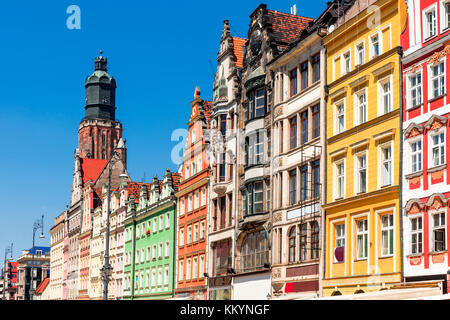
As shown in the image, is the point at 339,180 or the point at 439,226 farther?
the point at 339,180

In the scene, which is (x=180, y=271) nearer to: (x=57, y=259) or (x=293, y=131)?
(x=293, y=131)

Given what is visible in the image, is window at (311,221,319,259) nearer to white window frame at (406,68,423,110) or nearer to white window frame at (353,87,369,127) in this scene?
white window frame at (353,87,369,127)

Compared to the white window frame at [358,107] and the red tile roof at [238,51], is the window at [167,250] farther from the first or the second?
the white window frame at [358,107]

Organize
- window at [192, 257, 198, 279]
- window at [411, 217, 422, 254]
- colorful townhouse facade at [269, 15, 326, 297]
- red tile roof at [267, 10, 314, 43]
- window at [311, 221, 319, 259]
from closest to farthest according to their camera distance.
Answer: window at [411, 217, 422, 254]
window at [311, 221, 319, 259]
colorful townhouse facade at [269, 15, 326, 297]
red tile roof at [267, 10, 314, 43]
window at [192, 257, 198, 279]

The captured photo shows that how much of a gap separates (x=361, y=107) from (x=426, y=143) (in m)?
6.47

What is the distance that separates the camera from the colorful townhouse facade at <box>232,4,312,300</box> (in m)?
47.8

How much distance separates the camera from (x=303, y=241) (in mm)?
42719

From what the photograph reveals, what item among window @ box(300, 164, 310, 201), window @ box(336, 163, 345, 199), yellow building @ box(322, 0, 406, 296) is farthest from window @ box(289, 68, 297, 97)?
window @ box(336, 163, 345, 199)

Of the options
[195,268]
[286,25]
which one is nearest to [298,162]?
[286,25]

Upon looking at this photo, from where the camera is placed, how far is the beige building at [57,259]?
123438 millimetres
